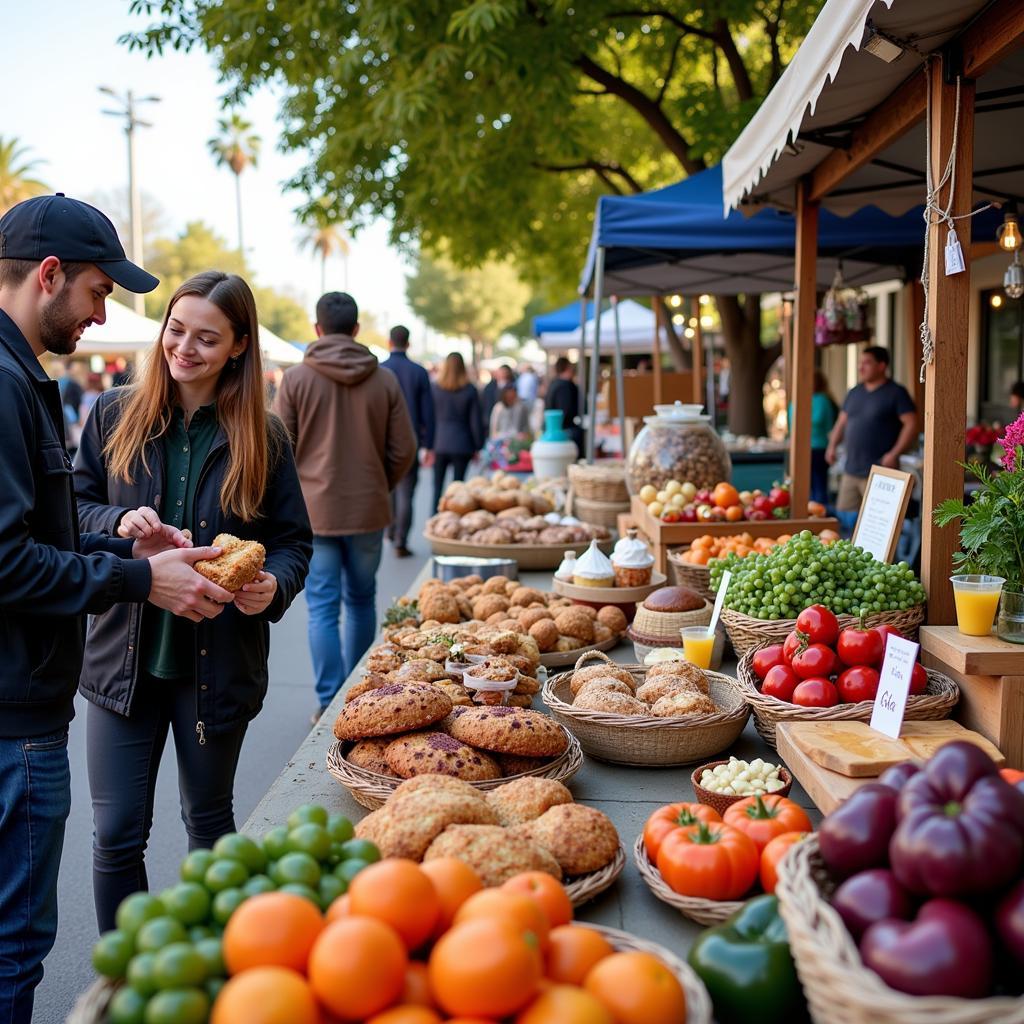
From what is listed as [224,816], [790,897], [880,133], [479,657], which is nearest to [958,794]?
[790,897]

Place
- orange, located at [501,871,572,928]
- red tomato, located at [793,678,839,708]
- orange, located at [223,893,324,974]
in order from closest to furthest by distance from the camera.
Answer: orange, located at [223,893,324,974] < orange, located at [501,871,572,928] < red tomato, located at [793,678,839,708]

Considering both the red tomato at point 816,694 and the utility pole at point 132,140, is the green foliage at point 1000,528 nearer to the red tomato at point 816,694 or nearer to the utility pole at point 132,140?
the red tomato at point 816,694

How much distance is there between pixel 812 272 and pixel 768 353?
754 cm

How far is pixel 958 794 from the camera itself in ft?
4.91

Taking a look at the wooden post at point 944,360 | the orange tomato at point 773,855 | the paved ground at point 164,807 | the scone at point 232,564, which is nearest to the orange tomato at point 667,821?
the orange tomato at point 773,855

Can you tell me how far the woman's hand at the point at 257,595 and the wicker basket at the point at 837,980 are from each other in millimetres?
1670

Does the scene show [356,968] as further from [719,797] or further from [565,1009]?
[719,797]

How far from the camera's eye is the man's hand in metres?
2.49

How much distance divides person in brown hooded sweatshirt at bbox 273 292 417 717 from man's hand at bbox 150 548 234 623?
320 centimetres

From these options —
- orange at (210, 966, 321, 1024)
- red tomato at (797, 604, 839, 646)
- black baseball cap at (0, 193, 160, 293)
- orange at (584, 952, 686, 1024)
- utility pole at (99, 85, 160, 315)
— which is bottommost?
orange at (584, 952, 686, 1024)

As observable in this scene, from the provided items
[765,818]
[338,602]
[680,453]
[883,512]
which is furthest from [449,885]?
[680,453]

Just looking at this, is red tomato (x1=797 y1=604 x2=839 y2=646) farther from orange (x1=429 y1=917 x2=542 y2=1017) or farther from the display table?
orange (x1=429 y1=917 x2=542 y2=1017)

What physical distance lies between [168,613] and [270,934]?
1.64 m

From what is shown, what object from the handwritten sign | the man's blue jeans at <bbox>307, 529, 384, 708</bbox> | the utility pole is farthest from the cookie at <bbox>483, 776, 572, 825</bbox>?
the utility pole
